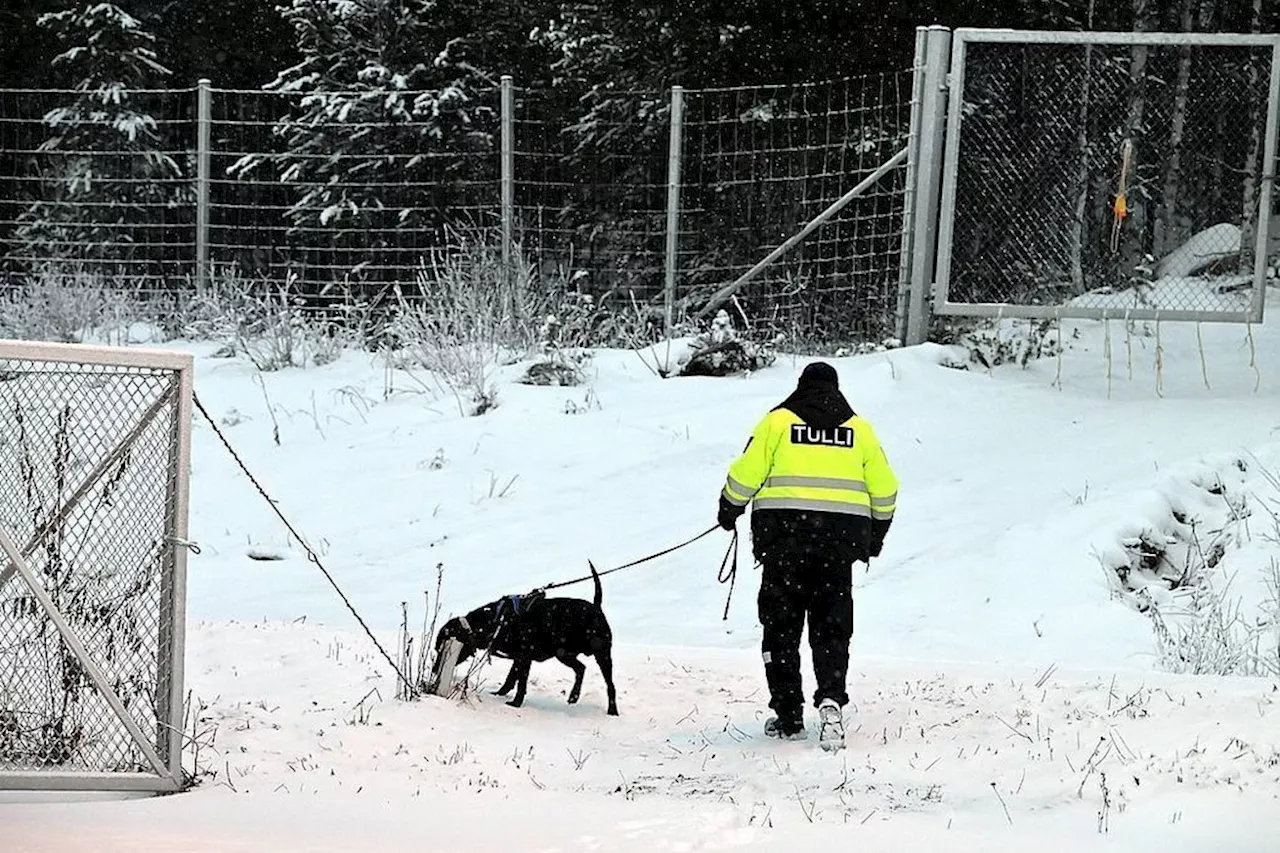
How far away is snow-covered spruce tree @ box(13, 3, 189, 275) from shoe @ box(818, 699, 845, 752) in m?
15.0

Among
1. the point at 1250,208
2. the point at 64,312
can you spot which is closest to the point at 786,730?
the point at 1250,208

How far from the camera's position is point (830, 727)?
6.34 metres

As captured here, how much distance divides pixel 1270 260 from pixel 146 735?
551 inches

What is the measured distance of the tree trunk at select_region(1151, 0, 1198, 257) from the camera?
12.2 metres

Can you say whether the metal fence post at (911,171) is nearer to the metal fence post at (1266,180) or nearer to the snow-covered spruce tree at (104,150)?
the metal fence post at (1266,180)

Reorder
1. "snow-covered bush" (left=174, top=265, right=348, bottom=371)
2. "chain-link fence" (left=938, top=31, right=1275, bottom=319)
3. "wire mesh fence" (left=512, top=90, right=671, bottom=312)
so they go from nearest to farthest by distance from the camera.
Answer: "chain-link fence" (left=938, top=31, right=1275, bottom=319) < "snow-covered bush" (left=174, top=265, right=348, bottom=371) < "wire mesh fence" (left=512, top=90, right=671, bottom=312)

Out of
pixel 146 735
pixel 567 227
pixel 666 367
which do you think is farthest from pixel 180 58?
pixel 146 735

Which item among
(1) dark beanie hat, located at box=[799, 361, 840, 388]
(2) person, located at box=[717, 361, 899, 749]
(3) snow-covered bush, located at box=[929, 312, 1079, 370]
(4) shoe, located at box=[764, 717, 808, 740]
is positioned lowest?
(4) shoe, located at box=[764, 717, 808, 740]

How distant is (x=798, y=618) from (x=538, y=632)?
3.77ft

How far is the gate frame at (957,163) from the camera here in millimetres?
11219

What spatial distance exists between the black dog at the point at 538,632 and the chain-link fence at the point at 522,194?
623 centimetres

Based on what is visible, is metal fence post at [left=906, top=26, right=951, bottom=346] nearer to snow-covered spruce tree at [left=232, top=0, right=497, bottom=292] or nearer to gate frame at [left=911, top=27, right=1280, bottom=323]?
gate frame at [left=911, top=27, right=1280, bottom=323]

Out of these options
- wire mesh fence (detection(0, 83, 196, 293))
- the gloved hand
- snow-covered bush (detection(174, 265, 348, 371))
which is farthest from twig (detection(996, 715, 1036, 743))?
wire mesh fence (detection(0, 83, 196, 293))

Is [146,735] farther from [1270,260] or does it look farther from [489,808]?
[1270,260]
